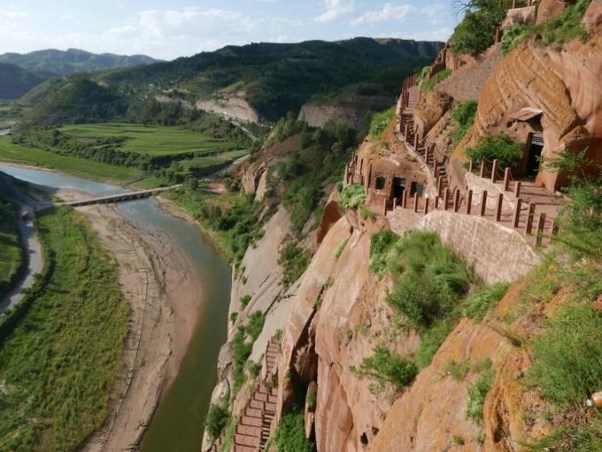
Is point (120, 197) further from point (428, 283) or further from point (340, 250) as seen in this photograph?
point (428, 283)

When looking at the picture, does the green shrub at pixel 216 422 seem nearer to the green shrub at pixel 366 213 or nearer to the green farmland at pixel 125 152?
the green shrub at pixel 366 213

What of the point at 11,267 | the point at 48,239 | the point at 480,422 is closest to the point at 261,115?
the point at 48,239

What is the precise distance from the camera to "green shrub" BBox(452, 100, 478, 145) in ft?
70.2

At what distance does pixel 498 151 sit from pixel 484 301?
7.91 metres

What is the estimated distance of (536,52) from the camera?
1692 cm

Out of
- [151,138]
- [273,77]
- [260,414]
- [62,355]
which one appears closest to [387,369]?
[260,414]

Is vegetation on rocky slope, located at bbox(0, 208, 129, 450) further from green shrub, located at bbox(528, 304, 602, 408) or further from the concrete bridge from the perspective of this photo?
green shrub, located at bbox(528, 304, 602, 408)

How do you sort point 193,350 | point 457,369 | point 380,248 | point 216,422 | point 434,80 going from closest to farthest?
point 457,369
point 380,248
point 216,422
point 434,80
point 193,350

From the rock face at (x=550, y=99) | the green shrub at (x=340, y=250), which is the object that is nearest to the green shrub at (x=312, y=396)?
the green shrub at (x=340, y=250)

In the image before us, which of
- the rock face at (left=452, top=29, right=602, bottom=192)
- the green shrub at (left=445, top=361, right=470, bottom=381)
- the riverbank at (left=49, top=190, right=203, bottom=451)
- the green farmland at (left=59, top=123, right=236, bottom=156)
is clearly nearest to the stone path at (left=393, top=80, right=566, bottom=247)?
the rock face at (left=452, top=29, right=602, bottom=192)

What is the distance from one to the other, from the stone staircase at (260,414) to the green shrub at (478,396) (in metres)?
15.7

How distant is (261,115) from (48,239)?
69820mm

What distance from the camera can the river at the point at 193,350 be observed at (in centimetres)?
2853

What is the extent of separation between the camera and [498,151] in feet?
57.4
